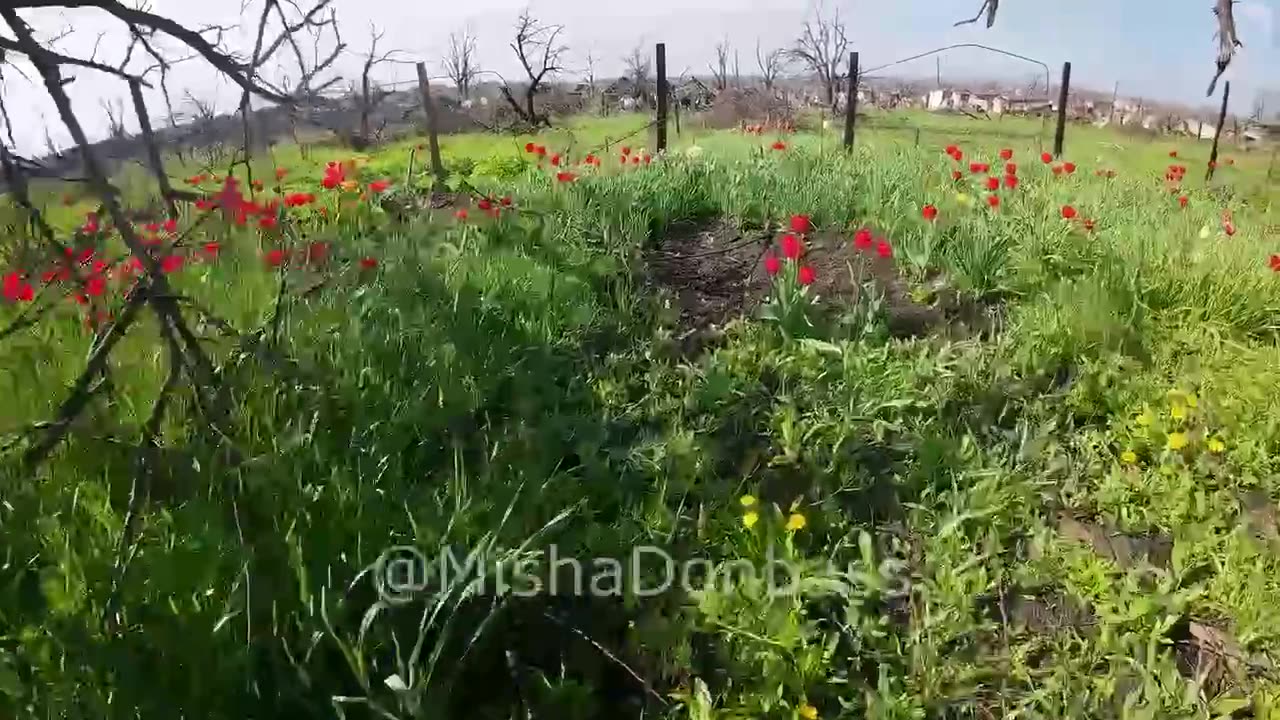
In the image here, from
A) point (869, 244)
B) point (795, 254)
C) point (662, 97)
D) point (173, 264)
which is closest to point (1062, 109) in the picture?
point (662, 97)

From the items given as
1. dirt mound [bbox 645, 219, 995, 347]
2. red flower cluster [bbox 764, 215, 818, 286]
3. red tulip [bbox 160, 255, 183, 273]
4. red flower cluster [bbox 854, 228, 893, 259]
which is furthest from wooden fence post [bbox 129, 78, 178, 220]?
red flower cluster [bbox 854, 228, 893, 259]

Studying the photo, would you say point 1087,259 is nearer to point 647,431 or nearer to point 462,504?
point 647,431

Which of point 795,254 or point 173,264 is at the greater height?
point 173,264

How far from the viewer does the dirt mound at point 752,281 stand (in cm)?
331

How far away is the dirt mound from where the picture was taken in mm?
3312

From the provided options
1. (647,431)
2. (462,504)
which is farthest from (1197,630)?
(462,504)

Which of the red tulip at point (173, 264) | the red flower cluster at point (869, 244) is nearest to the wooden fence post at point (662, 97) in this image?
the red flower cluster at point (869, 244)

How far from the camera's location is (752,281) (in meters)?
3.74

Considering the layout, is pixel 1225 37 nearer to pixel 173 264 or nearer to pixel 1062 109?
pixel 173 264

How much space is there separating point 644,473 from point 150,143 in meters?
1.45

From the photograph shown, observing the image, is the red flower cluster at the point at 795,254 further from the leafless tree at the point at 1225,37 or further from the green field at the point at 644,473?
the leafless tree at the point at 1225,37

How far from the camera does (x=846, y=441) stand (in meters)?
2.54

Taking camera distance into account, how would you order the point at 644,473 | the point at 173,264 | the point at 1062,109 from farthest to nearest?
the point at 1062,109 → the point at 173,264 → the point at 644,473

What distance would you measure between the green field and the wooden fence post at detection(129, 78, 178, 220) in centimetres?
16
